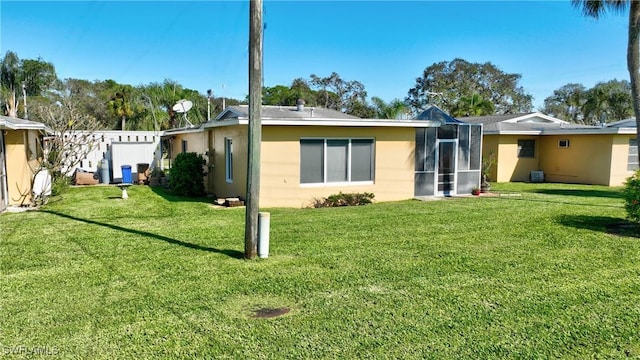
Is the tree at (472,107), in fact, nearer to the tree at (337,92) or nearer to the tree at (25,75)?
the tree at (337,92)

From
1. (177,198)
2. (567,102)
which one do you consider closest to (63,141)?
(177,198)

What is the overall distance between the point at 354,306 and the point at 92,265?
4.02 meters

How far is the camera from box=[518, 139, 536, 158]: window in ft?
74.4

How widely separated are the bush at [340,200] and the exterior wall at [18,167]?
8002mm

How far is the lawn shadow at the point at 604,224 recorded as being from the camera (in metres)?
9.12

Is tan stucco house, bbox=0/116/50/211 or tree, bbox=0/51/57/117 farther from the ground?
tree, bbox=0/51/57/117

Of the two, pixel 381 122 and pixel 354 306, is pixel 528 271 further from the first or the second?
pixel 381 122

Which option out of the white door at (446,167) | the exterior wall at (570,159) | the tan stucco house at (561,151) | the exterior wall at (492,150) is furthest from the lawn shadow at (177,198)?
the exterior wall at (570,159)

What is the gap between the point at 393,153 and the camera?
14203 mm

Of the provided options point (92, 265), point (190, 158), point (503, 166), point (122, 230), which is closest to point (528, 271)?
point (92, 265)

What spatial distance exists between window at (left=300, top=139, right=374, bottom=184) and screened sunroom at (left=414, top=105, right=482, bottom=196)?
2129mm

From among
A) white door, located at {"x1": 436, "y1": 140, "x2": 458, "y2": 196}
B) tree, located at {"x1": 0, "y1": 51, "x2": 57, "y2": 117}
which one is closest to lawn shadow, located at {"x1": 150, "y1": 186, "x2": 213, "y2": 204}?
white door, located at {"x1": 436, "y1": 140, "x2": 458, "y2": 196}

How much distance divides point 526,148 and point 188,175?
57.0 feet

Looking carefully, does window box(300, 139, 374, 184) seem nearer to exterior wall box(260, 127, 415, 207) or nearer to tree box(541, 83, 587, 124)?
exterior wall box(260, 127, 415, 207)
